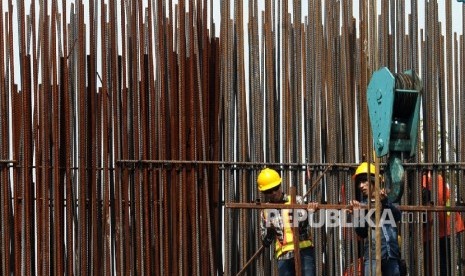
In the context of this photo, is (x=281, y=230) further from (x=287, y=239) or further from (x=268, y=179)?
(x=268, y=179)

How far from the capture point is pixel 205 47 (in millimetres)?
14070

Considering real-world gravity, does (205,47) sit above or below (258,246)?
above

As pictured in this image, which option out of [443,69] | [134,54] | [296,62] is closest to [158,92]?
[134,54]

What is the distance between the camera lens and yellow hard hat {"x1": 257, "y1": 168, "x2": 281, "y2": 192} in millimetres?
13461

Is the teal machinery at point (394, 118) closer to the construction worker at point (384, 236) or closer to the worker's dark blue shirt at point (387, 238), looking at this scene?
the construction worker at point (384, 236)

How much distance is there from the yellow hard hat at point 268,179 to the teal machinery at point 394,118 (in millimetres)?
1622

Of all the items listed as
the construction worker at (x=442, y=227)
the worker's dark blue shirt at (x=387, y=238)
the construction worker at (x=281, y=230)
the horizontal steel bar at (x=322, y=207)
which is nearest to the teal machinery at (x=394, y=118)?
the horizontal steel bar at (x=322, y=207)

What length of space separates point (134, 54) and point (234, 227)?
6.14 ft

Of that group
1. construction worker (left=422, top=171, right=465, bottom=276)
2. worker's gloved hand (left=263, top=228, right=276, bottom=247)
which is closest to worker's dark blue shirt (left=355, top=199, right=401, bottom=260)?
worker's gloved hand (left=263, top=228, right=276, bottom=247)

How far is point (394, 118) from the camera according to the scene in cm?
1184

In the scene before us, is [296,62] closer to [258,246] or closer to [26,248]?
[258,246]

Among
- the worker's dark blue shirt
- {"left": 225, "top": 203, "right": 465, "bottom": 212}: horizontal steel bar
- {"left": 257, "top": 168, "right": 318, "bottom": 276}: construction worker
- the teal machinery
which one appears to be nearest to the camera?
the teal machinery

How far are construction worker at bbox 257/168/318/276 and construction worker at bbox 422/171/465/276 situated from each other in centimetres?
120

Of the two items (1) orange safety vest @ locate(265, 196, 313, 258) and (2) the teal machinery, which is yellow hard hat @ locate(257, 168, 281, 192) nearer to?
(1) orange safety vest @ locate(265, 196, 313, 258)
